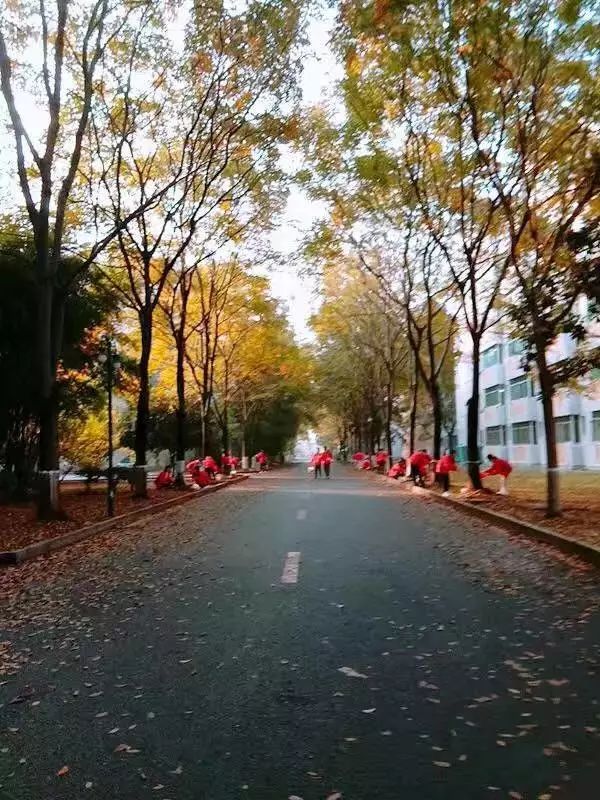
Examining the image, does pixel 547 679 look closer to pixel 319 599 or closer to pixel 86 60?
pixel 319 599

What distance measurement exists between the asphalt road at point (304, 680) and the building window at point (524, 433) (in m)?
45.7

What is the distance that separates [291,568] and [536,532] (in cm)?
533

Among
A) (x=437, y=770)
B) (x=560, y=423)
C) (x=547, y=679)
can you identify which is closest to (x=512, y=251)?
(x=547, y=679)

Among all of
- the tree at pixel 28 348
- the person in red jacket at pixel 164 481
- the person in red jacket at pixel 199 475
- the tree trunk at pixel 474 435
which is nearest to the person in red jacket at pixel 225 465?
the person in red jacket at pixel 199 475

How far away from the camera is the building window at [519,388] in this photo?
54.9 meters

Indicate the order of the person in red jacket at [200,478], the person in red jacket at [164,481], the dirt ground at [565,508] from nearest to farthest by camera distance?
the dirt ground at [565,508], the person in red jacket at [164,481], the person in red jacket at [200,478]

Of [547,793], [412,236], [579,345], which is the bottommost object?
[547,793]

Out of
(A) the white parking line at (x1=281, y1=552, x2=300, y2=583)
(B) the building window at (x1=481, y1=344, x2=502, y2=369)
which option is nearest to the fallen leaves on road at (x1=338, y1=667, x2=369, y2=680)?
(A) the white parking line at (x1=281, y1=552, x2=300, y2=583)

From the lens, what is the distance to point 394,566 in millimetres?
10430

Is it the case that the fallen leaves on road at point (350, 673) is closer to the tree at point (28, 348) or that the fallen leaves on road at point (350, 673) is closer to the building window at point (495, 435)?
the tree at point (28, 348)

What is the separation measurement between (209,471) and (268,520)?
15053mm

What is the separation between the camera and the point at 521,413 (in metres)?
57.2

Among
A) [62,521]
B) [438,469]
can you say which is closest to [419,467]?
[438,469]

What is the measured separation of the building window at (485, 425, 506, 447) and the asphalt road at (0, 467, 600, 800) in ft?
176
